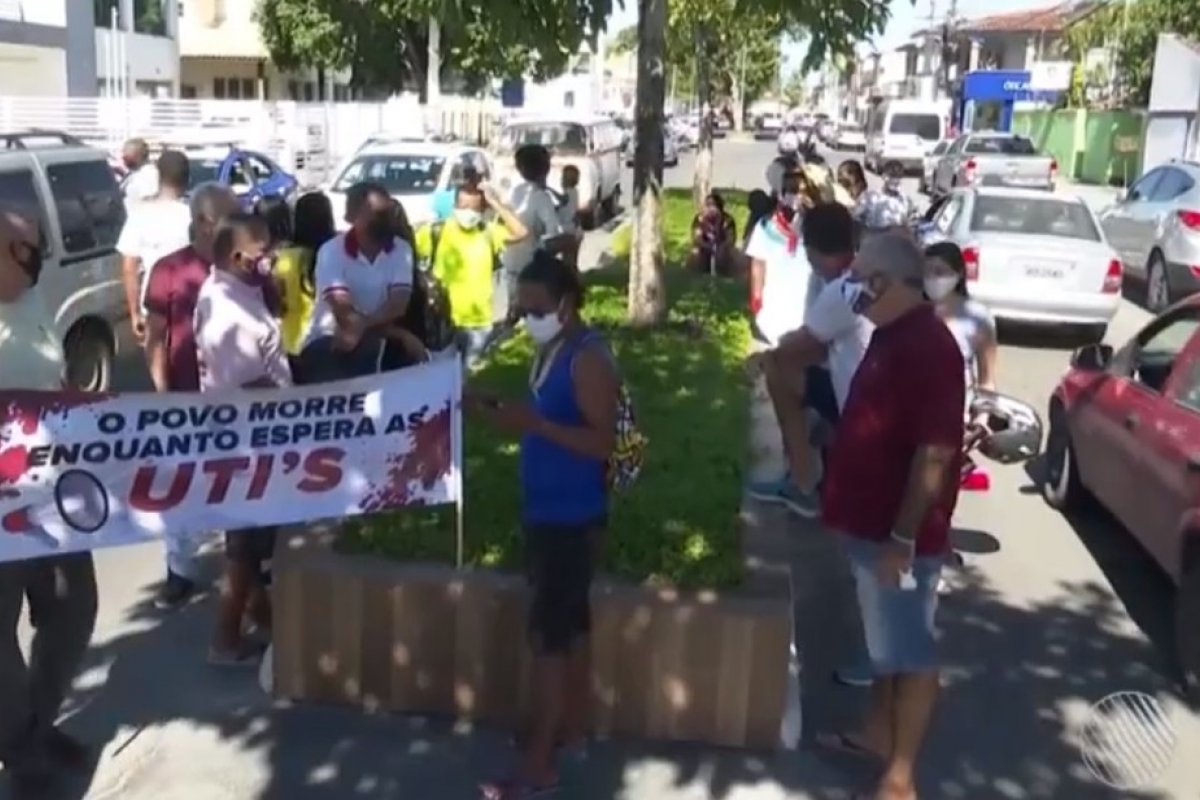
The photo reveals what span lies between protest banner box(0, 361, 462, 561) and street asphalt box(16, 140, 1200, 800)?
0.80 metres

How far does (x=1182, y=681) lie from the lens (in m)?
6.02

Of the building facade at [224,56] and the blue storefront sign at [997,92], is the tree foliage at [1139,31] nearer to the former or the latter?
the blue storefront sign at [997,92]

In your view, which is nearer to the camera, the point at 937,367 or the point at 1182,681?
the point at 937,367

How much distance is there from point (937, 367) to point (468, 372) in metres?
4.65

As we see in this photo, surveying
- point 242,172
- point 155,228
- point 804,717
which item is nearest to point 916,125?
point 242,172

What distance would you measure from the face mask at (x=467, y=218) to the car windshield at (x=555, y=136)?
1717 centimetres

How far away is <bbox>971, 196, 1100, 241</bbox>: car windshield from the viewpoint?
14430mm

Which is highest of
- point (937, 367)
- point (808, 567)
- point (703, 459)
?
point (937, 367)

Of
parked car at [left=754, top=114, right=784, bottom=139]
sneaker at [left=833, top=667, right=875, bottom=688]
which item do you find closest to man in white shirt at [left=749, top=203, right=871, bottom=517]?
A: sneaker at [left=833, top=667, right=875, bottom=688]

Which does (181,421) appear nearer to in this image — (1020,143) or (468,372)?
(468,372)

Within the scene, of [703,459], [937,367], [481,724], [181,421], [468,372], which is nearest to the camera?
[937,367]

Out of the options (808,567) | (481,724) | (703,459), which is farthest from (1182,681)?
(481,724)

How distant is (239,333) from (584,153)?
2058cm

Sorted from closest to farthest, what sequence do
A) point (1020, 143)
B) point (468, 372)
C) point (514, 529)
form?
1. point (514, 529)
2. point (468, 372)
3. point (1020, 143)
